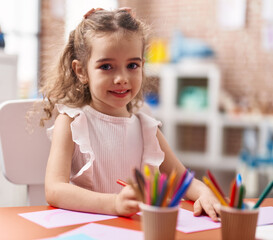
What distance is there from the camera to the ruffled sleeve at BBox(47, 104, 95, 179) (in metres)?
1.20

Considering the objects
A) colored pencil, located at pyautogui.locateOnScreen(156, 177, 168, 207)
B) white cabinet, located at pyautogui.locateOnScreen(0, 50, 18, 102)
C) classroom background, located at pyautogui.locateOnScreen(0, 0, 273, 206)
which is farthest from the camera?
classroom background, located at pyautogui.locateOnScreen(0, 0, 273, 206)

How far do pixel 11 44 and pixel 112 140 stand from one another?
3.72 m

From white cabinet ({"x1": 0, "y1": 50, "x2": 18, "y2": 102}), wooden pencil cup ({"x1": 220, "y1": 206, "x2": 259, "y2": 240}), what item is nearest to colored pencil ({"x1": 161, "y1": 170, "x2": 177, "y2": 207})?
wooden pencil cup ({"x1": 220, "y1": 206, "x2": 259, "y2": 240})

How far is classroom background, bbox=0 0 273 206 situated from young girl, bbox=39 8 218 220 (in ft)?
11.1

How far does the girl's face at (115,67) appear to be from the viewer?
3.95 ft

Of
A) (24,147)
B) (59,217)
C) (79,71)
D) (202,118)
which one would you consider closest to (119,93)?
(79,71)

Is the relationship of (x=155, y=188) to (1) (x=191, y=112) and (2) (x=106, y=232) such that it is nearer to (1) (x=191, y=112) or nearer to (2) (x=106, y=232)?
(2) (x=106, y=232)

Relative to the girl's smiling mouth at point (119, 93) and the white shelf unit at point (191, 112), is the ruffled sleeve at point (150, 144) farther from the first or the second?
the white shelf unit at point (191, 112)

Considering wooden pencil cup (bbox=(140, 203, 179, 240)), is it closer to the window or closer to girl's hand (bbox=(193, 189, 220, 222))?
girl's hand (bbox=(193, 189, 220, 222))

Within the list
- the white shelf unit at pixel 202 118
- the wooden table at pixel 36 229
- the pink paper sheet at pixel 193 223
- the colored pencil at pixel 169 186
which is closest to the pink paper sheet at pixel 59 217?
the wooden table at pixel 36 229

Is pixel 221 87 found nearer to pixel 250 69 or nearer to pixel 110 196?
pixel 250 69

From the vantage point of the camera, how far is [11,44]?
4734mm

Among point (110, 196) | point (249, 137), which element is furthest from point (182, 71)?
point (110, 196)

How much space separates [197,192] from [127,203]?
31cm
